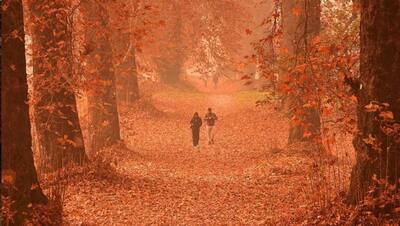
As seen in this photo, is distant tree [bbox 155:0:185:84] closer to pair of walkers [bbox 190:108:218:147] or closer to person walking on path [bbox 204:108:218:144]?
person walking on path [bbox 204:108:218:144]

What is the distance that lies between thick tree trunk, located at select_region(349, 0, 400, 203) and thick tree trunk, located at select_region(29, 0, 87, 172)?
6.63 metres

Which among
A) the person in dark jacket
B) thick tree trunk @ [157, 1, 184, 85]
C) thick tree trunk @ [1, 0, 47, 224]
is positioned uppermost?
thick tree trunk @ [157, 1, 184, 85]

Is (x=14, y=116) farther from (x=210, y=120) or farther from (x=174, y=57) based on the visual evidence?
(x=174, y=57)

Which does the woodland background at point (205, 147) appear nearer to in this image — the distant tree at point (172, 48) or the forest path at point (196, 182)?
the forest path at point (196, 182)

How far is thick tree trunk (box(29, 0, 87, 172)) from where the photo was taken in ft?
39.9

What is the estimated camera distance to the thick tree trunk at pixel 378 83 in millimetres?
7480

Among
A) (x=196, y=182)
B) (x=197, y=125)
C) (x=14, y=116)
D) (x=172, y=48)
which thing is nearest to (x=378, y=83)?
(x=14, y=116)

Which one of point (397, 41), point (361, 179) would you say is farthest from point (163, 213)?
point (397, 41)

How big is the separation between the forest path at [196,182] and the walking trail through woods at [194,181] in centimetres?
2

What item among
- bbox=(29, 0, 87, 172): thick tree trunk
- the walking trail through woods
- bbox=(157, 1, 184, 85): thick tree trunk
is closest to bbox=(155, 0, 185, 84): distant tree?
bbox=(157, 1, 184, 85): thick tree trunk

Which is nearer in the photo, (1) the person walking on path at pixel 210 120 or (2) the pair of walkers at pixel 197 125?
(2) the pair of walkers at pixel 197 125

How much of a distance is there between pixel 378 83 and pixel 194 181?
8.48 meters

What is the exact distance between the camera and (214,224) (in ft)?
34.5

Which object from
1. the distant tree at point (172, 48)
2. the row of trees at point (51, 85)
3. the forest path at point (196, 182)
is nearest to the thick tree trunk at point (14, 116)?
the row of trees at point (51, 85)
